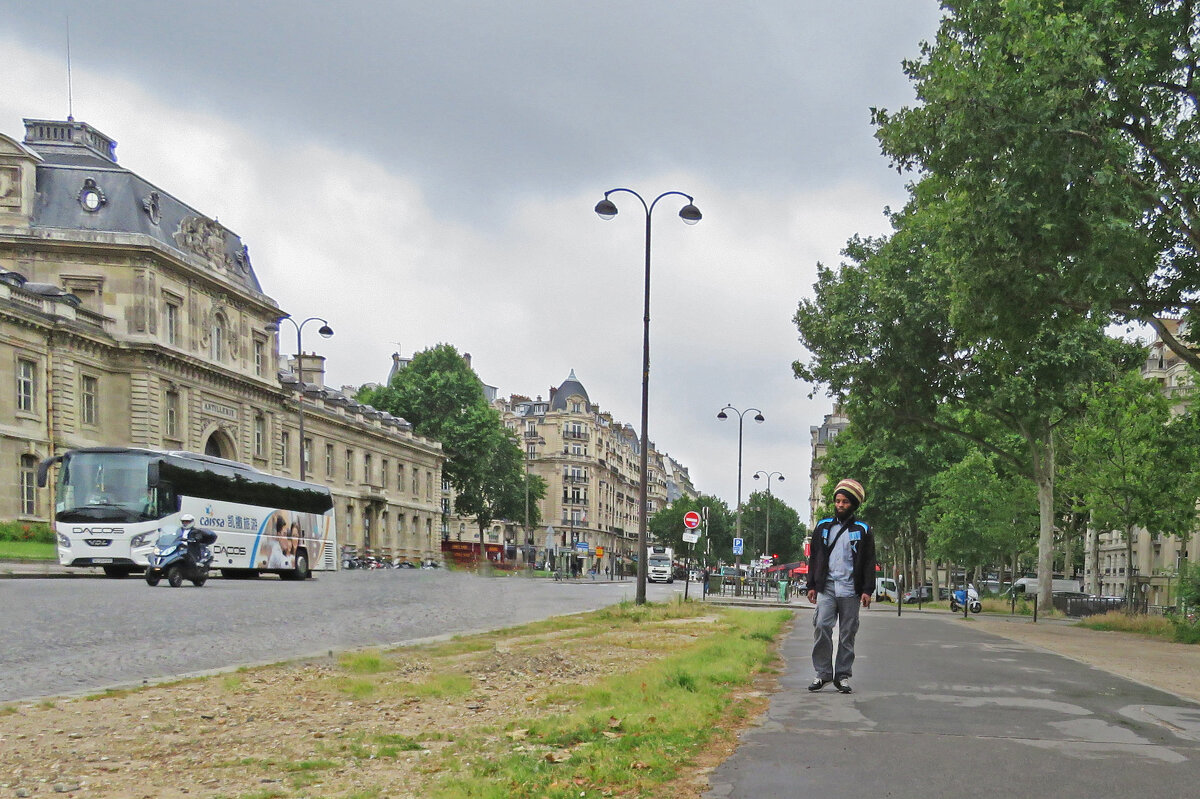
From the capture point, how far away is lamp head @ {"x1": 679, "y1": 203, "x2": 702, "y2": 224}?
26438 millimetres

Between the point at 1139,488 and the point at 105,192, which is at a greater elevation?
the point at 105,192

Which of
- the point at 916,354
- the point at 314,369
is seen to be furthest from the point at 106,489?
the point at 314,369

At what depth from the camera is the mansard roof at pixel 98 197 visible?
49.2 meters

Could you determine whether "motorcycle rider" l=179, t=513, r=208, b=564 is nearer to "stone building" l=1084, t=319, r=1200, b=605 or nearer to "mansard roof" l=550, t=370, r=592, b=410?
"stone building" l=1084, t=319, r=1200, b=605

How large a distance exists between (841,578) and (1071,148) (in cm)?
901

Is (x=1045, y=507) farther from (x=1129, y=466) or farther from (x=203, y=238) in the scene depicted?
(x=203, y=238)

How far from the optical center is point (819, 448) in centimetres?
18150

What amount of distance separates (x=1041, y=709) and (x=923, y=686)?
4.82ft

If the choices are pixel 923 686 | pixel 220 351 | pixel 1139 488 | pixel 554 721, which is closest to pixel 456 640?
pixel 923 686

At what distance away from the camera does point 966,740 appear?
6.21 metres

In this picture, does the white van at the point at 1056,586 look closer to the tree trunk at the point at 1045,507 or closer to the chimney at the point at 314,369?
the tree trunk at the point at 1045,507

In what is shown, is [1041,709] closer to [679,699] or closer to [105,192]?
A: [679,699]

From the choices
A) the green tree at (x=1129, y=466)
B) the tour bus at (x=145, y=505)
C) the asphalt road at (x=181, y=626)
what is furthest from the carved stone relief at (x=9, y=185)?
the green tree at (x=1129, y=466)

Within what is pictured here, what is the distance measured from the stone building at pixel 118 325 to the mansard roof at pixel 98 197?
0.07 m
